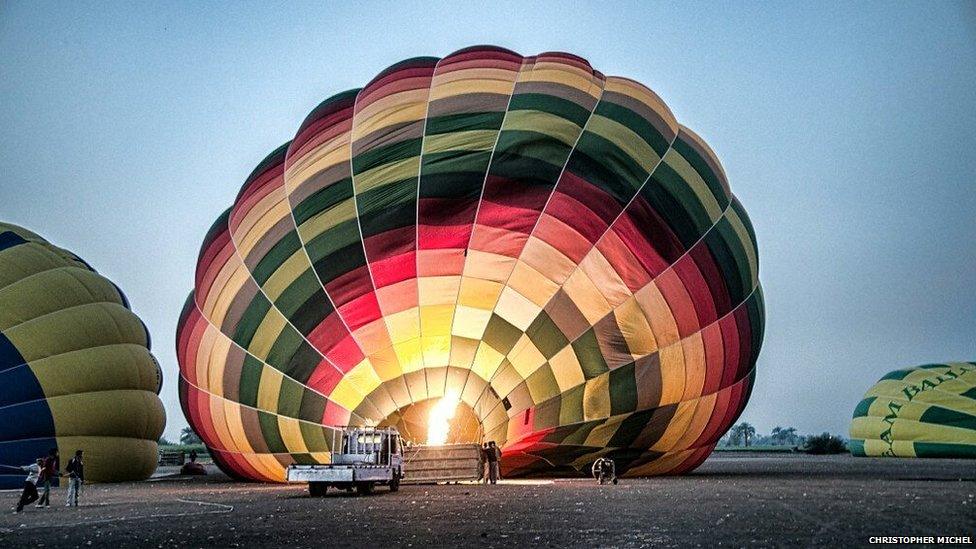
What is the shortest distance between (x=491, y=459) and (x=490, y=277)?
2.31 m

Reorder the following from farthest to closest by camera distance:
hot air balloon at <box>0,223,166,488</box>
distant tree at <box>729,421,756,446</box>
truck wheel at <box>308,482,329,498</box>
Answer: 1. distant tree at <box>729,421,756,446</box>
2. hot air balloon at <box>0,223,166,488</box>
3. truck wheel at <box>308,482,329,498</box>

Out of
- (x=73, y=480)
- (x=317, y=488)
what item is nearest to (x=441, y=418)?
(x=317, y=488)

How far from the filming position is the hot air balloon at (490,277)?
472 inches

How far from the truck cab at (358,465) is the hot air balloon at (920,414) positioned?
13.2m

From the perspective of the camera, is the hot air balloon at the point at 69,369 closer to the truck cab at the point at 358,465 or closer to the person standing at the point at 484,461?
the truck cab at the point at 358,465

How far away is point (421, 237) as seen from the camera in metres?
11.9

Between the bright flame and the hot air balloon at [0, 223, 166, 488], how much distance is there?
6.38 m

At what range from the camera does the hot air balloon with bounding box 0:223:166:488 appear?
14273 millimetres

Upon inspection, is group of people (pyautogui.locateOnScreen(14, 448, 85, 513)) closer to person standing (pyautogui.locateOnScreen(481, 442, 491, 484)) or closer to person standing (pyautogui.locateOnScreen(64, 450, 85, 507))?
person standing (pyautogui.locateOnScreen(64, 450, 85, 507))

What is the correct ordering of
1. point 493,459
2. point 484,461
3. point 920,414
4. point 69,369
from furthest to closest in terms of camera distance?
point 920,414 → point 69,369 → point 484,461 → point 493,459

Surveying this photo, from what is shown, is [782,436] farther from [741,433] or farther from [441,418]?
[441,418]

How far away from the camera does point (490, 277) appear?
1202cm

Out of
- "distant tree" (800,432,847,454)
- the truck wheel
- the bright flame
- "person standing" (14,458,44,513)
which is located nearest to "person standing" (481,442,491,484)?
the bright flame

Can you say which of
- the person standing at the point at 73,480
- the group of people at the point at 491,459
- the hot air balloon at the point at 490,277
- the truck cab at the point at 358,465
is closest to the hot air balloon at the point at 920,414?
the hot air balloon at the point at 490,277
